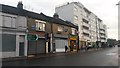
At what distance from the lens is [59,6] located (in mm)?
66375

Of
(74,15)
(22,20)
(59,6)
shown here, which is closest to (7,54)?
(22,20)

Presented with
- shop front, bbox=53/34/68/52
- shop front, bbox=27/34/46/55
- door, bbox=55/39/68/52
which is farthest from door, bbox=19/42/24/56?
door, bbox=55/39/68/52

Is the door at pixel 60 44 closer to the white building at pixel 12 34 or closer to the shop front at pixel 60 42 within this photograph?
the shop front at pixel 60 42

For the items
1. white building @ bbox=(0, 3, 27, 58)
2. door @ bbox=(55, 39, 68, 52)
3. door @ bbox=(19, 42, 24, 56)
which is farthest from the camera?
door @ bbox=(55, 39, 68, 52)

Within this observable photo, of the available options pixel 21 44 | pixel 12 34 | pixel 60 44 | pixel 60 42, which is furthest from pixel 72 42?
pixel 12 34

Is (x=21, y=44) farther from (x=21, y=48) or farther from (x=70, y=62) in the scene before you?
(x=70, y=62)

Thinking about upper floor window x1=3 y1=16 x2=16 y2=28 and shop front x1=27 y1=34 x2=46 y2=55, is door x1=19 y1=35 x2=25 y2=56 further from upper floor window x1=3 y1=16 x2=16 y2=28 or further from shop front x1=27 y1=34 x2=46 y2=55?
upper floor window x1=3 y1=16 x2=16 y2=28

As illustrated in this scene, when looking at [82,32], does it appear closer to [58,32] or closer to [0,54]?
[58,32]

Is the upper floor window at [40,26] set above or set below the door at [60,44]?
above

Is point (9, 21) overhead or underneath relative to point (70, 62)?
overhead

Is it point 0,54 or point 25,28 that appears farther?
point 25,28

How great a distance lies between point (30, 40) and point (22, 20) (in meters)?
3.49

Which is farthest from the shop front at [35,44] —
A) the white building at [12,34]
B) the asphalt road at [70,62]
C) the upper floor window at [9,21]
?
the asphalt road at [70,62]

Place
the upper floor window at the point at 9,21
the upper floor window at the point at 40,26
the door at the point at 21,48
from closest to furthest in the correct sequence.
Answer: the upper floor window at the point at 9,21
the door at the point at 21,48
the upper floor window at the point at 40,26
